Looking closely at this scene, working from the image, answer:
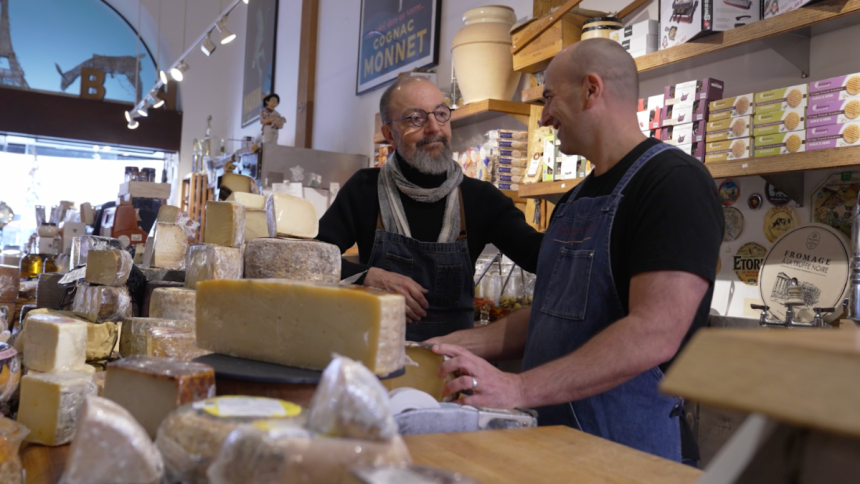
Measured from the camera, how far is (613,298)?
1627mm

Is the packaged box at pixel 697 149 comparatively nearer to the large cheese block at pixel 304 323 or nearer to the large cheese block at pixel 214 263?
the large cheese block at pixel 214 263

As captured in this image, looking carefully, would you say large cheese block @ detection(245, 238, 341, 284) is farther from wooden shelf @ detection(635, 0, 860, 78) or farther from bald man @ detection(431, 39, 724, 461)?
wooden shelf @ detection(635, 0, 860, 78)

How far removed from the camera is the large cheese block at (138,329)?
1436 mm

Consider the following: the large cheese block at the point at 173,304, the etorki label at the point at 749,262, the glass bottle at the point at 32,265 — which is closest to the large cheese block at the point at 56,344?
the large cheese block at the point at 173,304

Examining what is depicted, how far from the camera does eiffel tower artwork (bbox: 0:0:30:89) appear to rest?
10.2 meters

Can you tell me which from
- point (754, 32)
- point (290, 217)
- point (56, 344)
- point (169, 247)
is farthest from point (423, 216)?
point (56, 344)

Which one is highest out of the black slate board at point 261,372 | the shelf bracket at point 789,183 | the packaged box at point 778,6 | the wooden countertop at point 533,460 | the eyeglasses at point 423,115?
the packaged box at point 778,6

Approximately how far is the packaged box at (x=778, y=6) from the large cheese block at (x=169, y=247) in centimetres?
212

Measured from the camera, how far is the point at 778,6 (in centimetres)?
239

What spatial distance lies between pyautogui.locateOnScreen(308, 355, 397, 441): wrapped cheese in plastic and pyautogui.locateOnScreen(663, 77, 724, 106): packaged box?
91.5 inches

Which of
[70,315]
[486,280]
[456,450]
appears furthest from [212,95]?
[456,450]

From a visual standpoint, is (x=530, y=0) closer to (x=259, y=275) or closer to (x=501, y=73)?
(x=501, y=73)

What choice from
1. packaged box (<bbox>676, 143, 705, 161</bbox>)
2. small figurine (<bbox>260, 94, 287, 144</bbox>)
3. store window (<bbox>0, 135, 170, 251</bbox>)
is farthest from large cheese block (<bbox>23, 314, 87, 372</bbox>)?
store window (<bbox>0, 135, 170, 251</bbox>)

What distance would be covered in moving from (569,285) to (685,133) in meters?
1.23
